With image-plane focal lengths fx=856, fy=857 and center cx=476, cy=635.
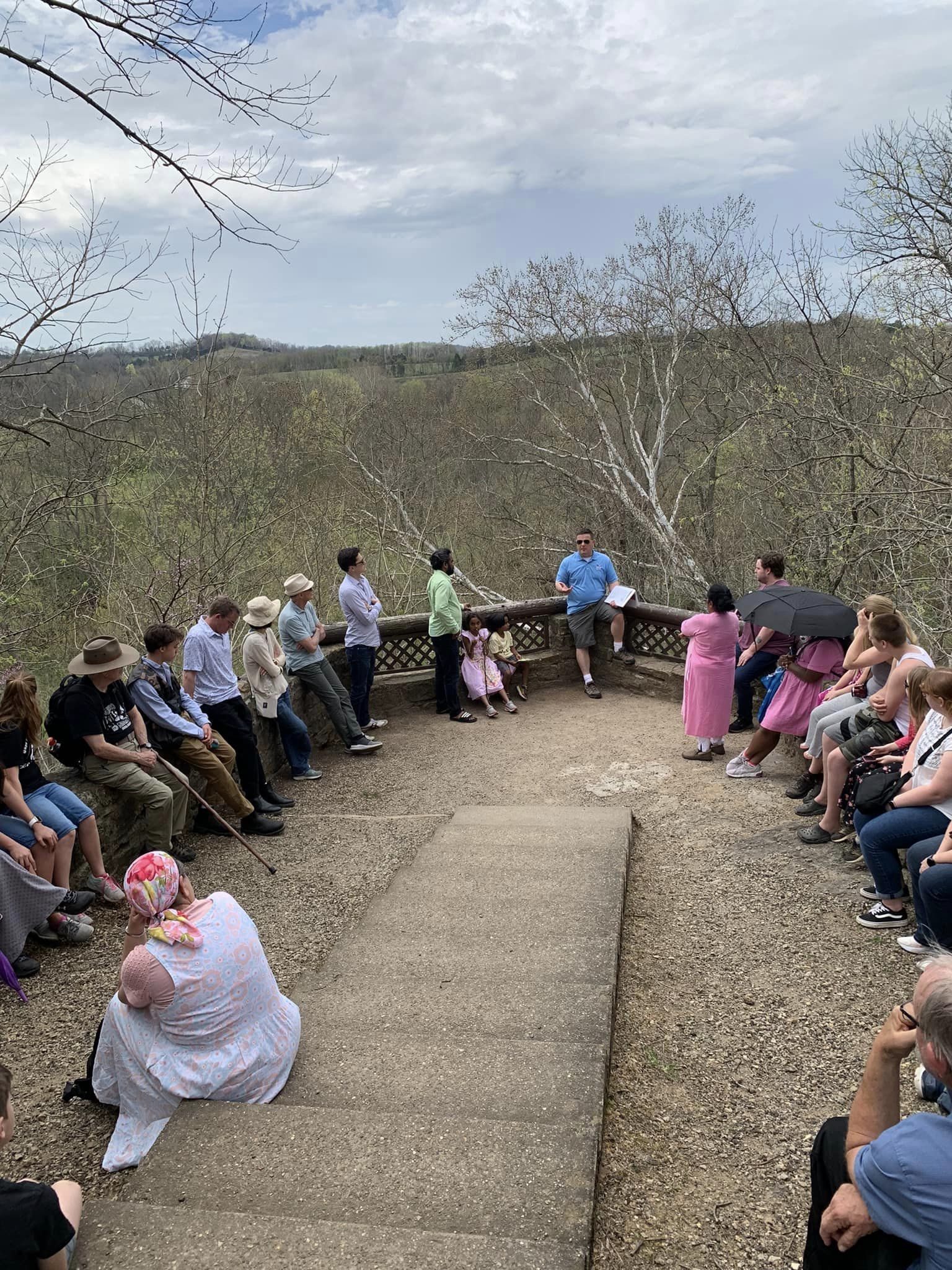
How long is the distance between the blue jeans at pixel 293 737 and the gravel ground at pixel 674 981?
0.20 meters

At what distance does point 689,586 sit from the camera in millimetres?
16172

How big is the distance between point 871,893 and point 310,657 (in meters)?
4.76

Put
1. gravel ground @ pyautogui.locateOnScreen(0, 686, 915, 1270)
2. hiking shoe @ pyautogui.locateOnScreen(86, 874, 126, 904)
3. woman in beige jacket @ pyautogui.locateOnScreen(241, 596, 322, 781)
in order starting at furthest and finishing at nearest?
woman in beige jacket @ pyautogui.locateOnScreen(241, 596, 322, 781)
hiking shoe @ pyautogui.locateOnScreen(86, 874, 126, 904)
gravel ground @ pyautogui.locateOnScreen(0, 686, 915, 1270)

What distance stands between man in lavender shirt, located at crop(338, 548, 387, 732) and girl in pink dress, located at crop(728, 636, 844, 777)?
3.56 meters

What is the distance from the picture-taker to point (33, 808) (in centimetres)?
447

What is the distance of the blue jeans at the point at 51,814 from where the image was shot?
14.2 feet

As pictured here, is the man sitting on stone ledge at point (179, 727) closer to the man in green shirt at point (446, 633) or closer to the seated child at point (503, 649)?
the man in green shirt at point (446, 633)

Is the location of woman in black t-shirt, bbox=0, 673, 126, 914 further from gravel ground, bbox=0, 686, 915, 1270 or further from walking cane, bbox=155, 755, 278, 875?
walking cane, bbox=155, 755, 278, 875

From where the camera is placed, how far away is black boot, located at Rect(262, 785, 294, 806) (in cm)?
656

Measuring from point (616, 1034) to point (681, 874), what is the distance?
1.78 meters

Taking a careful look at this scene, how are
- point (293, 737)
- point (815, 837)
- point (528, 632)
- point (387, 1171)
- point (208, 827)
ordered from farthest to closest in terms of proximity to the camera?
point (528, 632)
point (293, 737)
point (208, 827)
point (815, 837)
point (387, 1171)

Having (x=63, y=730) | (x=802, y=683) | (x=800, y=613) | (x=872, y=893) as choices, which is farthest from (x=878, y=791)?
(x=63, y=730)

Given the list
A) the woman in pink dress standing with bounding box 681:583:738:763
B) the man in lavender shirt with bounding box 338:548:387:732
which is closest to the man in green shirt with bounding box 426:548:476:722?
the man in lavender shirt with bounding box 338:548:387:732

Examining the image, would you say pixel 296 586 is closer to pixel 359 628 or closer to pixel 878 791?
pixel 359 628
